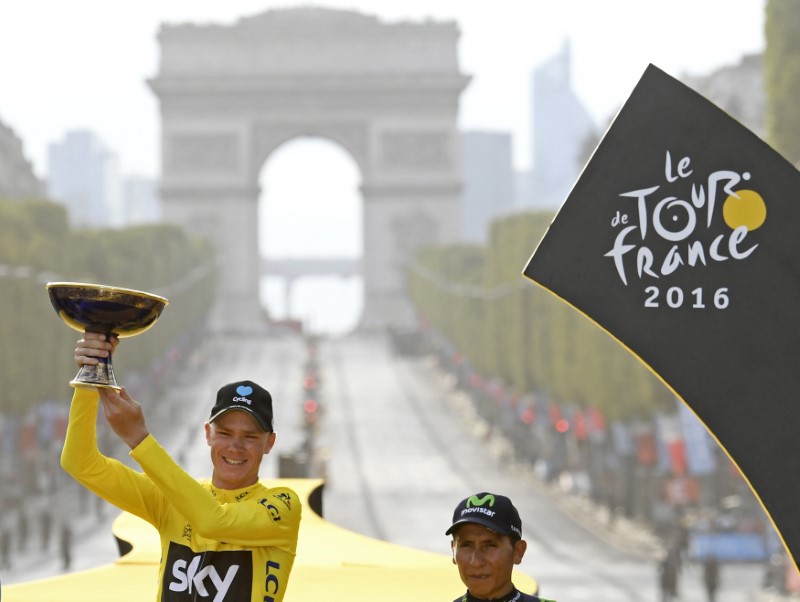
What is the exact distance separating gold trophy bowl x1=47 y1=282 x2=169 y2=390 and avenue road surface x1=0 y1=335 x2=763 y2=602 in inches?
912

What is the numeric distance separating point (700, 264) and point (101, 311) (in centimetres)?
227

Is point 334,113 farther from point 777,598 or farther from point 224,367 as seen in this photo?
point 777,598

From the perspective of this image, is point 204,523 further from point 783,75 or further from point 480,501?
point 783,75

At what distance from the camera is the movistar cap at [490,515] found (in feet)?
18.7

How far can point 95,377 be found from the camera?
5.66 metres

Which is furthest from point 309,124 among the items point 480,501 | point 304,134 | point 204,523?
point 480,501

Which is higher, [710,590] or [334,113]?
[334,113]

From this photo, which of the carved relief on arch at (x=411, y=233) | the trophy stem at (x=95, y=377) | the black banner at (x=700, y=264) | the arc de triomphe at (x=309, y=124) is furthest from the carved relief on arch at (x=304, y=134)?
the trophy stem at (x=95, y=377)

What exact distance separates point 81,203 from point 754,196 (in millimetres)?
181254

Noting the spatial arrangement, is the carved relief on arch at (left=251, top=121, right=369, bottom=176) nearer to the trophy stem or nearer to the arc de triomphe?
the arc de triomphe

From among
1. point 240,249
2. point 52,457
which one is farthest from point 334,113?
point 52,457

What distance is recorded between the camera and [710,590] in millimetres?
31219

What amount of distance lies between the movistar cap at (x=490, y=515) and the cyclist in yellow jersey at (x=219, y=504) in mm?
640

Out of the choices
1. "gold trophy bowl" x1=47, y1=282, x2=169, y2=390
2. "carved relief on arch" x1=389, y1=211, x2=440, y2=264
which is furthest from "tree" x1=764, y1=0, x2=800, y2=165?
"carved relief on arch" x1=389, y1=211, x2=440, y2=264
